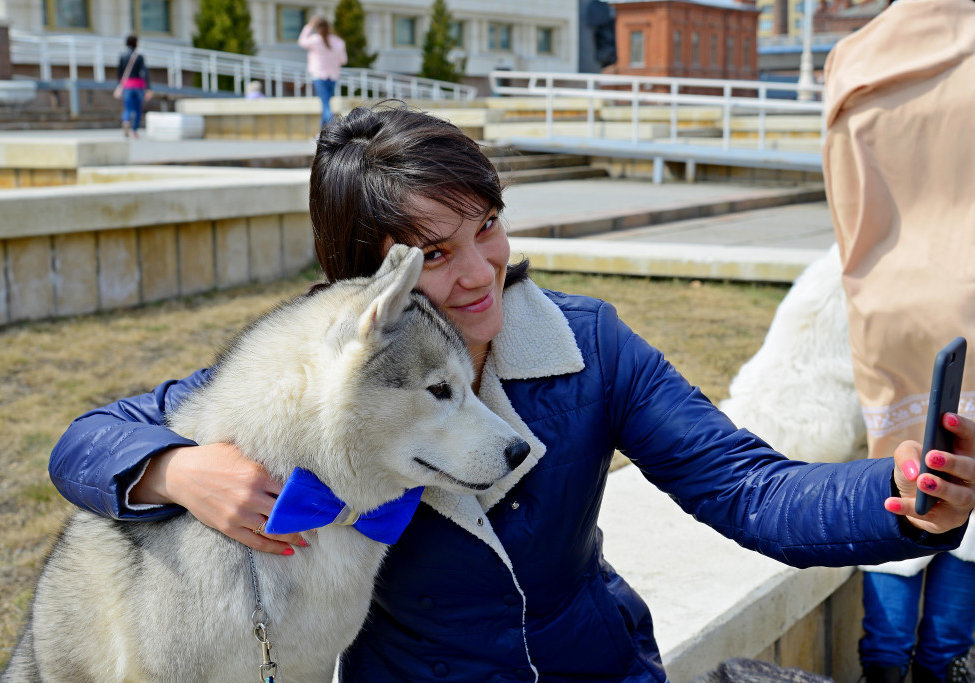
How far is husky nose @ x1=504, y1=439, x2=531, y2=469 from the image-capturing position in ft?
6.72

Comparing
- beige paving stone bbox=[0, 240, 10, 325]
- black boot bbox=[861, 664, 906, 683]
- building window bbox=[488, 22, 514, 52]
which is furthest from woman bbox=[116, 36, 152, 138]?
building window bbox=[488, 22, 514, 52]

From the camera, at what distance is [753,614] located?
3408 mm

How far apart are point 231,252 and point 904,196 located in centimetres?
592

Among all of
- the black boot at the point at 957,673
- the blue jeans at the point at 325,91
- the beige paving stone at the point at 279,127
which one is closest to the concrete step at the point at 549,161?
the blue jeans at the point at 325,91

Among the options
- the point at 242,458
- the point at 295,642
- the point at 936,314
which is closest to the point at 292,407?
the point at 242,458

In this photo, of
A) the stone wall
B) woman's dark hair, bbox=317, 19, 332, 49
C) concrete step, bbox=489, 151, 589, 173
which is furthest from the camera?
woman's dark hair, bbox=317, 19, 332, 49

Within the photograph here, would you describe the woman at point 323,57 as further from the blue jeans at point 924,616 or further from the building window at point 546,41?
the building window at point 546,41

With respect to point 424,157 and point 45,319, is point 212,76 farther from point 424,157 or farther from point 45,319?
point 424,157

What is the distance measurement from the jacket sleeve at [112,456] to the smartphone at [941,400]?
4.69 feet

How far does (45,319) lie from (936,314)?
5.69 meters

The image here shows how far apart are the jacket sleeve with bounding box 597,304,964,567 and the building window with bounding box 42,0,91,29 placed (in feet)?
122

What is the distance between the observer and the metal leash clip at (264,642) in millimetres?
2016

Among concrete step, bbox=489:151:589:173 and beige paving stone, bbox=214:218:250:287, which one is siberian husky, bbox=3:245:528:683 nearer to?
beige paving stone, bbox=214:218:250:287

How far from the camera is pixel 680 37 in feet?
207
